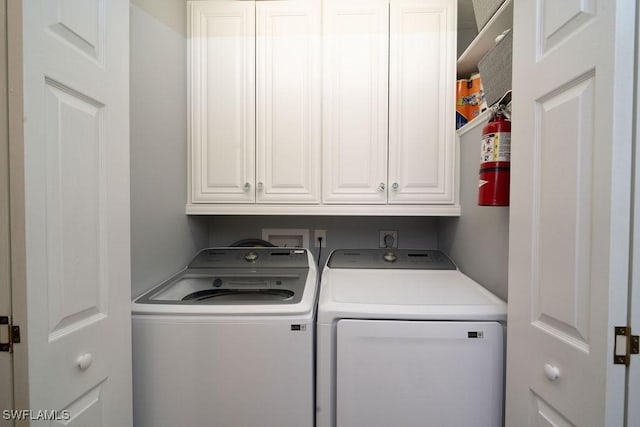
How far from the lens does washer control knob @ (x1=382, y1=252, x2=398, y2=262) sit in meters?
1.50

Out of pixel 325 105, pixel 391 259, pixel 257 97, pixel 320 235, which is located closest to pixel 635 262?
pixel 391 259

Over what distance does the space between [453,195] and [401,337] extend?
847 mm

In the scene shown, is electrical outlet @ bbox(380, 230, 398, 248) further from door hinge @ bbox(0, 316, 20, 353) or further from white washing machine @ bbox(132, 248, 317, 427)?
door hinge @ bbox(0, 316, 20, 353)

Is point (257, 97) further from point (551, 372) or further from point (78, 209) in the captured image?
point (551, 372)

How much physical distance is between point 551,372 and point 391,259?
2.84 feet

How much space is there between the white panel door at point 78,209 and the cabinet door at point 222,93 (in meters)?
0.57

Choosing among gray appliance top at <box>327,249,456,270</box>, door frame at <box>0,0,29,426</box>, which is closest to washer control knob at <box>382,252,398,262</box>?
gray appliance top at <box>327,249,456,270</box>

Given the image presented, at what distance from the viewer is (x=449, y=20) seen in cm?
134

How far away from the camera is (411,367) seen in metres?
0.90

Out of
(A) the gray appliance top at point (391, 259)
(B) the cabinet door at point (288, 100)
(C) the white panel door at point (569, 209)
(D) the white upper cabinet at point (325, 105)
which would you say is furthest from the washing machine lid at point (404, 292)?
(B) the cabinet door at point (288, 100)

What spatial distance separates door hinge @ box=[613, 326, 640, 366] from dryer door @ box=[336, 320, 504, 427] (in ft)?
1.20

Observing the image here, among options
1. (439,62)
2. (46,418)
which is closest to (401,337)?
(46,418)

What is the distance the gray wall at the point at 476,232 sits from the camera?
102 centimetres

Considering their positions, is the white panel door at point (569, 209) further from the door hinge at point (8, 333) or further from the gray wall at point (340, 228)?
the door hinge at point (8, 333)
